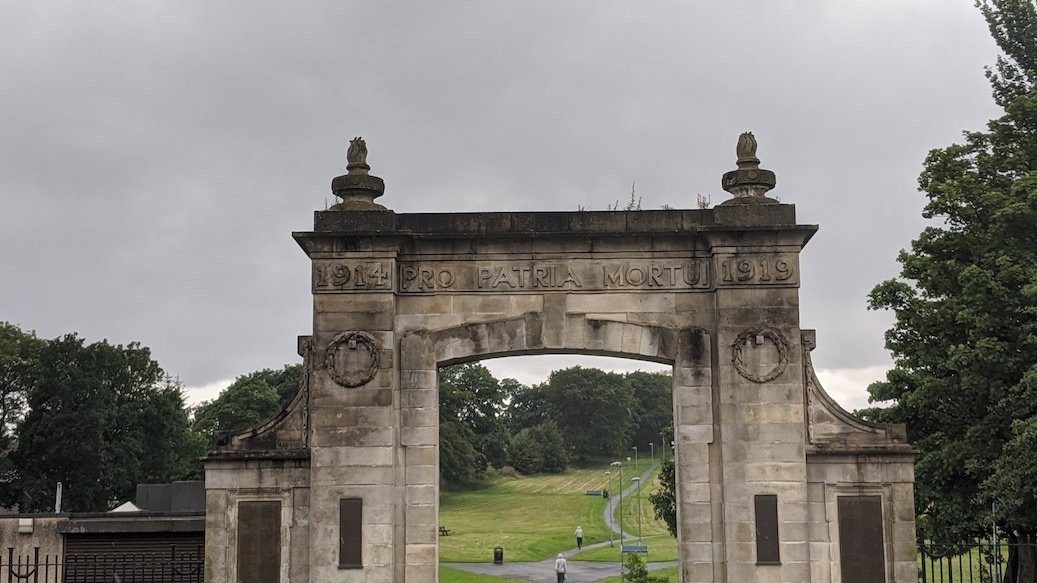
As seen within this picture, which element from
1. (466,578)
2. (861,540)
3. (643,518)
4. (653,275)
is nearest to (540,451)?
(643,518)

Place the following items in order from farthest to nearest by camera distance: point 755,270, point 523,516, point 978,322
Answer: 1. point 523,516
2. point 978,322
3. point 755,270

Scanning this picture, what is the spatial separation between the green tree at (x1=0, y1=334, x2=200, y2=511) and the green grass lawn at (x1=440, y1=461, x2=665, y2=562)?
1709 centimetres

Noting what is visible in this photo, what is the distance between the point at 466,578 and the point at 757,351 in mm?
26410

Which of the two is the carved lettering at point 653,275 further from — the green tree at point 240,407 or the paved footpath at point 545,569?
the green tree at point 240,407

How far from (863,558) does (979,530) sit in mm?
10029

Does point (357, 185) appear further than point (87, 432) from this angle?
No

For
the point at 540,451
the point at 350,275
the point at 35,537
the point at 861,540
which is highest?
the point at 350,275

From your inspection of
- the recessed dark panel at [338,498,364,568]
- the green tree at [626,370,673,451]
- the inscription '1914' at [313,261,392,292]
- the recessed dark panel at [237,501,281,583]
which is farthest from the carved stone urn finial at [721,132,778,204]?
the green tree at [626,370,673,451]

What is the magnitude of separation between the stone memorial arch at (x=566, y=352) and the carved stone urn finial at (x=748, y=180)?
3cm

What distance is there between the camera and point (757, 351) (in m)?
11.7

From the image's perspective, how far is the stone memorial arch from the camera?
37.5ft

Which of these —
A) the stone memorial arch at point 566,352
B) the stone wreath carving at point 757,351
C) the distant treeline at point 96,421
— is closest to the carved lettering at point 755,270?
the stone memorial arch at point 566,352

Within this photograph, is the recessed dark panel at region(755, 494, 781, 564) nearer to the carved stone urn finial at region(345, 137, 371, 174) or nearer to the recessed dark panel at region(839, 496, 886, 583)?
the recessed dark panel at region(839, 496, 886, 583)

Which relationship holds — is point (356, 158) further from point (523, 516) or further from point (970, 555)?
point (523, 516)
